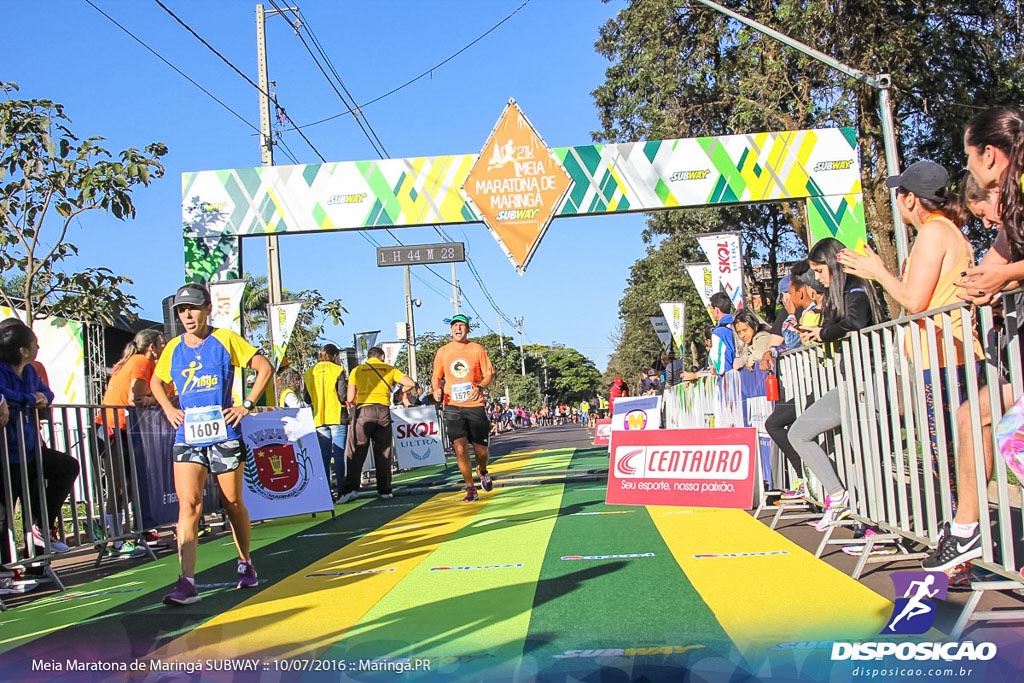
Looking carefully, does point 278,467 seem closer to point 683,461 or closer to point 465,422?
point 465,422

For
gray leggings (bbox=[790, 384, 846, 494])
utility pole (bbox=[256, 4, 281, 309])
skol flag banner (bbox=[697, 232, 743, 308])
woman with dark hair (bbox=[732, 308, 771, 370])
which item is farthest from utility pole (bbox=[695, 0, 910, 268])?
utility pole (bbox=[256, 4, 281, 309])

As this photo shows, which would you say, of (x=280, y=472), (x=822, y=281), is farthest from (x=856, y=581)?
(x=280, y=472)

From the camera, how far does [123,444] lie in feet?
27.3

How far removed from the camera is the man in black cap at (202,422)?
18.2ft

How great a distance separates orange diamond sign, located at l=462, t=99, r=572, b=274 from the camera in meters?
13.8

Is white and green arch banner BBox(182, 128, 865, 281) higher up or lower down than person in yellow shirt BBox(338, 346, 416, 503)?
higher up

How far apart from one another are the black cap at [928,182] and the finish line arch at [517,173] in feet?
29.9

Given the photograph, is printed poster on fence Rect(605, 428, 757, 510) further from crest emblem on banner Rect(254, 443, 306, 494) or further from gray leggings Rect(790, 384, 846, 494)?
crest emblem on banner Rect(254, 443, 306, 494)

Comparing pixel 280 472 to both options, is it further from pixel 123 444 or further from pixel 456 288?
pixel 456 288

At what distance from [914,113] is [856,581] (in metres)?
19.4

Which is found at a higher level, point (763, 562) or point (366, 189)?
point (366, 189)

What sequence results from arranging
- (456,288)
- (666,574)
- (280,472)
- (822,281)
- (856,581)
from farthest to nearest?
(456,288)
(280,472)
(822,281)
(666,574)
(856,581)

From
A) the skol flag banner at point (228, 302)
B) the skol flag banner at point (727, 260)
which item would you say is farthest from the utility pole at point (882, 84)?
the skol flag banner at point (228, 302)

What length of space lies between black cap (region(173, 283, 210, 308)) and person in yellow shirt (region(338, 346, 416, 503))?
19.6 ft
